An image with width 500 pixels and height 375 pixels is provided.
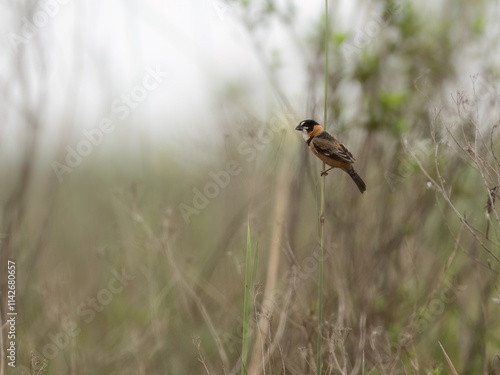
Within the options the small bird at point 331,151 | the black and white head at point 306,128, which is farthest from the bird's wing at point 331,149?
the black and white head at point 306,128

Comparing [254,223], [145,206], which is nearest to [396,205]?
[254,223]

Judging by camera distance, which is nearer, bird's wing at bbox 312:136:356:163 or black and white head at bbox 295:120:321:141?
bird's wing at bbox 312:136:356:163

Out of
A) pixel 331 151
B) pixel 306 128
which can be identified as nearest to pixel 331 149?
pixel 331 151

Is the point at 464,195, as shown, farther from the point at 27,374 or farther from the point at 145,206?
the point at 27,374

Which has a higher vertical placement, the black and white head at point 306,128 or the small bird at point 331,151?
the black and white head at point 306,128

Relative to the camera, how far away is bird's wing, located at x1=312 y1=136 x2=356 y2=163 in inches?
110

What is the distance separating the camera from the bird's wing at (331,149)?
2.79m

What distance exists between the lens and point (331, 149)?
280cm

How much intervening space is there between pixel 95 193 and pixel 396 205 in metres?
3.58

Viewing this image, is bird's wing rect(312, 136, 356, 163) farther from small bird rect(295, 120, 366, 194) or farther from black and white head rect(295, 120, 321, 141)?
black and white head rect(295, 120, 321, 141)

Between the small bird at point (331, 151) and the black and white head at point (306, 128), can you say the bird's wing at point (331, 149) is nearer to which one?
the small bird at point (331, 151)

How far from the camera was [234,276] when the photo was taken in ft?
14.1

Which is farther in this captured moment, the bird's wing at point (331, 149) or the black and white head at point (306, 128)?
the black and white head at point (306, 128)

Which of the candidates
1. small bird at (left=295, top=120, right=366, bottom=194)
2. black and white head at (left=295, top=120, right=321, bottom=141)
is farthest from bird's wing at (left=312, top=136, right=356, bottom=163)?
black and white head at (left=295, top=120, right=321, bottom=141)
